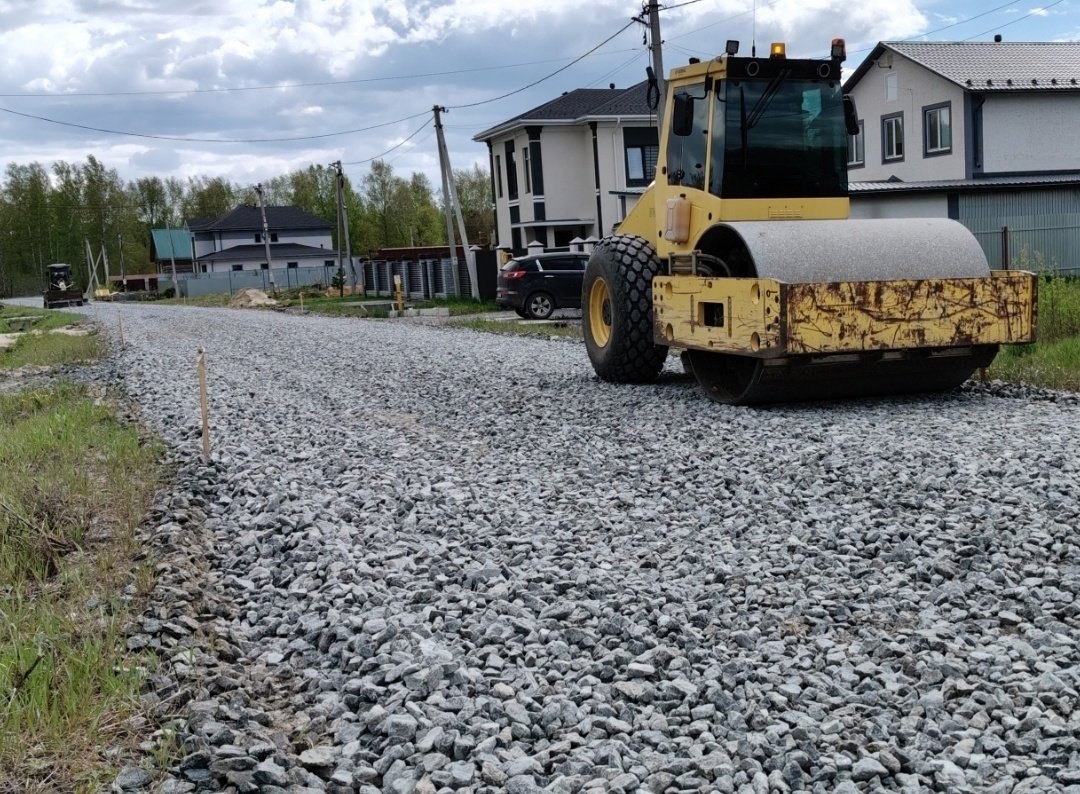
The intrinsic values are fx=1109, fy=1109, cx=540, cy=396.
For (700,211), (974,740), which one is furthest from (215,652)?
(700,211)

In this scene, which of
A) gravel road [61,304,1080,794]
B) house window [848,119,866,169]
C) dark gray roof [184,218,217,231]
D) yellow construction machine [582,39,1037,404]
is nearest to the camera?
gravel road [61,304,1080,794]

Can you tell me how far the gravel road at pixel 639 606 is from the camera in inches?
160

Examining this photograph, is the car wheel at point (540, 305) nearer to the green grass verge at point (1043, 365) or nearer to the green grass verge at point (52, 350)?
the green grass verge at point (52, 350)

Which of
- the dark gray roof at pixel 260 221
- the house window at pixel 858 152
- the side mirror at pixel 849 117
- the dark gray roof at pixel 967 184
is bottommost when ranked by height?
the dark gray roof at pixel 967 184

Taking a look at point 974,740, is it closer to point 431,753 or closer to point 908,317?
point 431,753

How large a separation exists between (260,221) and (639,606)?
104613 mm

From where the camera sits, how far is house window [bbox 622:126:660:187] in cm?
4441

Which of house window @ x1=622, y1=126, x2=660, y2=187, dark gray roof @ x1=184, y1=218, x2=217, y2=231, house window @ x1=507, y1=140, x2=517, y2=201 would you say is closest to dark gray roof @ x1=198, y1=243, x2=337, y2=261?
dark gray roof @ x1=184, y1=218, x2=217, y2=231

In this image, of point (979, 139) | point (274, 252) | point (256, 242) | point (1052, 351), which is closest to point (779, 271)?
point (1052, 351)

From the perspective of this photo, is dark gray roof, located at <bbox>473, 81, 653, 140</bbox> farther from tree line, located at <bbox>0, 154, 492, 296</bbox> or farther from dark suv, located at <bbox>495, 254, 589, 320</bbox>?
tree line, located at <bbox>0, 154, 492, 296</bbox>

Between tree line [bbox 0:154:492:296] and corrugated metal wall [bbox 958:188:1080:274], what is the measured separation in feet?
289

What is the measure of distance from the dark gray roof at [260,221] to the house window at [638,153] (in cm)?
6656

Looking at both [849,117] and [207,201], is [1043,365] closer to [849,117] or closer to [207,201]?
[849,117]

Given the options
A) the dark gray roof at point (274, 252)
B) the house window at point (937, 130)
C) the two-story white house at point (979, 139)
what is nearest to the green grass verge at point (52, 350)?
the two-story white house at point (979, 139)
